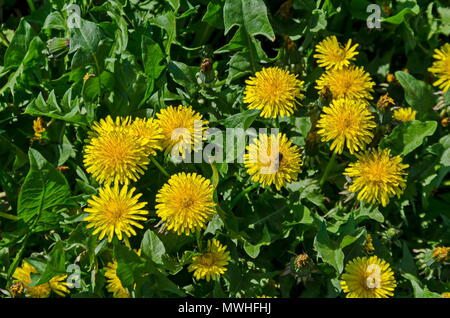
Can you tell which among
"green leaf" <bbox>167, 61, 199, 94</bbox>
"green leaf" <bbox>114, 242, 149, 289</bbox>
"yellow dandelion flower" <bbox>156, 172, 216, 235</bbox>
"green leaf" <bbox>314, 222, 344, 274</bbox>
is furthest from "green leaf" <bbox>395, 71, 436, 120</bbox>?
"green leaf" <bbox>114, 242, 149, 289</bbox>

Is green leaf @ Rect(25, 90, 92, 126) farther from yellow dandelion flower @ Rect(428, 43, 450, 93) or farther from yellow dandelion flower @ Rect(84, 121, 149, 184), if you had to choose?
yellow dandelion flower @ Rect(428, 43, 450, 93)

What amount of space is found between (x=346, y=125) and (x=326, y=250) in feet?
1.61

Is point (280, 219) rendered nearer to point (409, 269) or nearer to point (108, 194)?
point (409, 269)

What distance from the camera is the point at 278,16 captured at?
108 inches

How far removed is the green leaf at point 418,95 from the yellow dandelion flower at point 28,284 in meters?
1.77

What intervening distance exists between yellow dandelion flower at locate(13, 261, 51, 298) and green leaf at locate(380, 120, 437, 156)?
1.52 meters

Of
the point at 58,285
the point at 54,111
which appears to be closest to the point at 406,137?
the point at 54,111

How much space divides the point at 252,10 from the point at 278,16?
1.06ft

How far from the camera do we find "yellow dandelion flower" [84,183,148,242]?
6.75ft

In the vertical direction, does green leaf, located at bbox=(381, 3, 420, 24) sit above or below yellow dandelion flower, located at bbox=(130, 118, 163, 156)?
above

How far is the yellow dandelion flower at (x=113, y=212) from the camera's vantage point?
2057 mm

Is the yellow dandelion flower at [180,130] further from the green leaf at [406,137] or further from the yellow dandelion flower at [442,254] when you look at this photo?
the yellow dandelion flower at [442,254]

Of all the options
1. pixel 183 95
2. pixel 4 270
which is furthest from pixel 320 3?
pixel 4 270

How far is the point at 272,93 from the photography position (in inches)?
90.0
